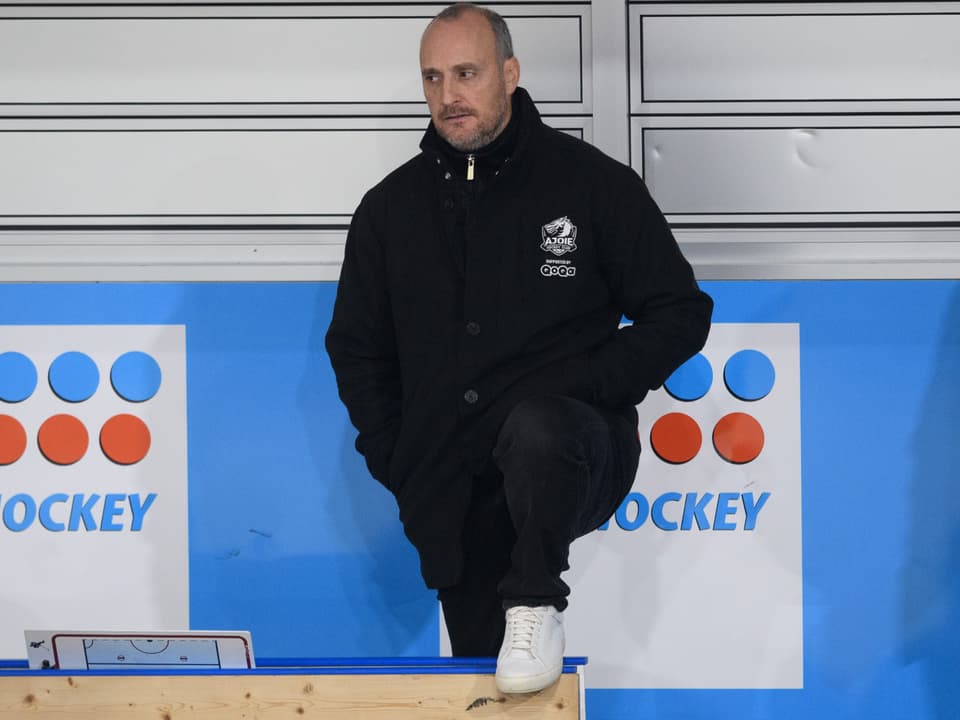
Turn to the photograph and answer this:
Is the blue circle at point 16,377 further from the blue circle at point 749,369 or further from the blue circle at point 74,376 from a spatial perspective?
the blue circle at point 749,369

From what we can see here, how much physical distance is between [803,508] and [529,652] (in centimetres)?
131

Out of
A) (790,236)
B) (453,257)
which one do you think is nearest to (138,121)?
(453,257)

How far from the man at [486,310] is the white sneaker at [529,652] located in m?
0.23

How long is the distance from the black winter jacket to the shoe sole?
0.36 meters

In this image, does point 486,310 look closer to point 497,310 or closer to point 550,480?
point 497,310

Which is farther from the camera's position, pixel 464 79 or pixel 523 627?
pixel 464 79

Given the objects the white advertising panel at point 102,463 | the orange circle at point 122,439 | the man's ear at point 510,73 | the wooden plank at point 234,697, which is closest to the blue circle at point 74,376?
the white advertising panel at point 102,463

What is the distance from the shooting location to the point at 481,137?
8.07 feet

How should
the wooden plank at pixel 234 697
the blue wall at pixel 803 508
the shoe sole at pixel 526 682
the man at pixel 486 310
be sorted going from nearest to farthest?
the shoe sole at pixel 526 682 → the wooden plank at pixel 234 697 → the man at pixel 486 310 → the blue wall at pixel 803 508

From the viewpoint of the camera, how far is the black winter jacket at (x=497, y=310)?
92.8 inches

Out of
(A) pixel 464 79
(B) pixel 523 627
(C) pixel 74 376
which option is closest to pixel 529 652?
(B) pixel 523 627

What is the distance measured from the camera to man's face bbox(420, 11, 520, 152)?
2.45m

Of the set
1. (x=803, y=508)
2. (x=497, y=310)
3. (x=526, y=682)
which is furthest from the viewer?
(x=803, y=508)

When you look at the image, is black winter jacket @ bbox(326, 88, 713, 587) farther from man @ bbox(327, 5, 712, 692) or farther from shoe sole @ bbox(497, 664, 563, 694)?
shoe sole @ bbox(497, 664, 563, 694)
